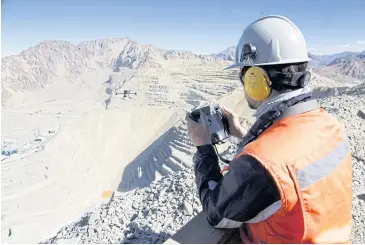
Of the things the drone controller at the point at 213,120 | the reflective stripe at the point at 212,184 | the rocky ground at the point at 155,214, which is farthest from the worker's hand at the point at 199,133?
the rocky ground at the point at 155,214

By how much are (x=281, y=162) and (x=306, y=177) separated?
0.47 ft

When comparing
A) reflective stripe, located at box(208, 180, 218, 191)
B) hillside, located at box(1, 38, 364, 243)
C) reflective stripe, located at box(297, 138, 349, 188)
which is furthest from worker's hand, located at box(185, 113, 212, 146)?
reflective stripe, located at box(297, 138, 349, 188)

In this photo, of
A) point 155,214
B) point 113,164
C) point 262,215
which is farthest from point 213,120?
point 113,164

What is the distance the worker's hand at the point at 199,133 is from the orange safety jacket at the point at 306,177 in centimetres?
52

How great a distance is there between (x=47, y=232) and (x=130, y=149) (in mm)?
16219

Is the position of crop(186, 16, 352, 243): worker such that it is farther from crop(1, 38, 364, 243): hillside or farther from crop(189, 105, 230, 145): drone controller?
crop(1, 38, 364, 243): hillside

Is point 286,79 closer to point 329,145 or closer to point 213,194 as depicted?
point 329,145

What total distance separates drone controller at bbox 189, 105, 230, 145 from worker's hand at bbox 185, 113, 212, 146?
3 cm

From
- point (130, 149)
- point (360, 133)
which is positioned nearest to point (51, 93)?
point (130, 149)

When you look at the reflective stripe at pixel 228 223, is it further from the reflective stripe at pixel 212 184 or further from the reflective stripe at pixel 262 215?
the reflective stripe at pixel 212 184

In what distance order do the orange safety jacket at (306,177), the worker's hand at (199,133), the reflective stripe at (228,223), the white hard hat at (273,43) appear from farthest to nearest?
the worker's hand at (199,133) < the white hard hat at (273,43) < the reflective stripe at (228,223) < the orange safety jacket at (306,177)

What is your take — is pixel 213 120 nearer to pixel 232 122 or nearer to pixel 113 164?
pixel 232 122

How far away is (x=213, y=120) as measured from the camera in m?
2.09

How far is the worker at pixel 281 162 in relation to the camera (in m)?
1.40
